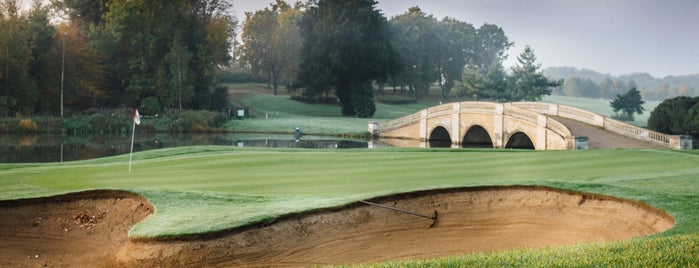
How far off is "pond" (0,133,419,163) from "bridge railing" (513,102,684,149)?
9702 mm

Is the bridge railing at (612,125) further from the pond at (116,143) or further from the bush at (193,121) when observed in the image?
the bush at (193,121)

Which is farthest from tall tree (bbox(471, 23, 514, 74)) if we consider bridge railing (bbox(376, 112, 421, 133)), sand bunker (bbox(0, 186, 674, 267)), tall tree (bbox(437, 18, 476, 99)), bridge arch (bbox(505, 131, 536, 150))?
sand bunker (bbox(0, 186, 674, 267))

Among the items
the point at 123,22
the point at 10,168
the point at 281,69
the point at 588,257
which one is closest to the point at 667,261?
the point at 588,257

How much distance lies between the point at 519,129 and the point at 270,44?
50.6 m

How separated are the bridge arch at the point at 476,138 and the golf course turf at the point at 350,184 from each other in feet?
92.9

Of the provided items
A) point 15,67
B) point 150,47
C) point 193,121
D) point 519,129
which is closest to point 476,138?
point 519,129

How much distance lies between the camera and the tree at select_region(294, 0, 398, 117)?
72875 mm

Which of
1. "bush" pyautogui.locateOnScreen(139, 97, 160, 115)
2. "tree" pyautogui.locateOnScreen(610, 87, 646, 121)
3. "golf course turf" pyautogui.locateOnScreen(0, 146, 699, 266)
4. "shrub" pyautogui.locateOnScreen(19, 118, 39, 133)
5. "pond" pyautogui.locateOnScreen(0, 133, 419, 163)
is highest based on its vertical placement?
"tree" pyautogui.locateOnScreen(610, 87, 646, 121)

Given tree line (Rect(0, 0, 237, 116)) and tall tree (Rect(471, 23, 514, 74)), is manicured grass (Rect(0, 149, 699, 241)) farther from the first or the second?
tall tree (Rect(471, 23, 514, 74))

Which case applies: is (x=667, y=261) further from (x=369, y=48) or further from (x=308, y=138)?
(x=369, y=48)

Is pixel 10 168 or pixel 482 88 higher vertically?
pixel 482 88

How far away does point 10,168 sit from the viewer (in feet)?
66.5

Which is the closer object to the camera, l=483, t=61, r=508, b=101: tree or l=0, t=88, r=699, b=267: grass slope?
l=0, t=88, r=699, b=267: grass slope

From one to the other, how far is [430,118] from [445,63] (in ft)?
168
